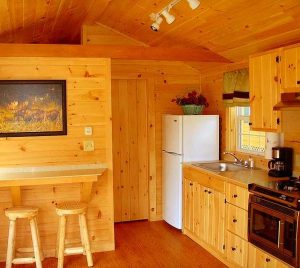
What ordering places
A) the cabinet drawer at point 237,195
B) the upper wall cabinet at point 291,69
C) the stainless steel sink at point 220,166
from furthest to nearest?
the stainless steel sink at point 220,166
the cabinet drawer at point 237,195
the upper wall cabinet at point 291,69

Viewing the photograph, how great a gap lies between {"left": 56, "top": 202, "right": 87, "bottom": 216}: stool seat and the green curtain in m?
2.06

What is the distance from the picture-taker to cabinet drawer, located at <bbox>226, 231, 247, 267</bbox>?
12.0 ft

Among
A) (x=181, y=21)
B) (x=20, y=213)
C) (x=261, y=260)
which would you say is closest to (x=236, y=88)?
(x=181, y=21)

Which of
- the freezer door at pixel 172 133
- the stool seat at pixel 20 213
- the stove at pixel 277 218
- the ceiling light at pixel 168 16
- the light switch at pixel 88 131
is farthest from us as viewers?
the freezer door at pixel 172 133

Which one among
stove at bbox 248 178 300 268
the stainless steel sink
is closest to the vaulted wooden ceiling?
the stainless steel sink

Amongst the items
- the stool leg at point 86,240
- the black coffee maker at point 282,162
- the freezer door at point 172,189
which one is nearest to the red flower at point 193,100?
the freezer door at point 172,189

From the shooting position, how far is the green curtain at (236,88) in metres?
4.45

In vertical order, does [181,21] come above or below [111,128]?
above

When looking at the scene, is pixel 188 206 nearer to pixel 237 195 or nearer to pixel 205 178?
pixel 205 178

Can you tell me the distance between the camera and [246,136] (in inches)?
189

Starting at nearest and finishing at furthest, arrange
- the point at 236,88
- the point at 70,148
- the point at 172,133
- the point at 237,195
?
the point at 237,195, the point at 70,148, the point at 236,88, the point at 172,133

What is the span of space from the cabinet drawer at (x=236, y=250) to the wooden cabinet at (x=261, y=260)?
0.25ft

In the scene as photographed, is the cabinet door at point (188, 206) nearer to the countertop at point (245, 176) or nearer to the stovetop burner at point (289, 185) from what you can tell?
the countertop at point (245, 176)

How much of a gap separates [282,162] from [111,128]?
180 cm
